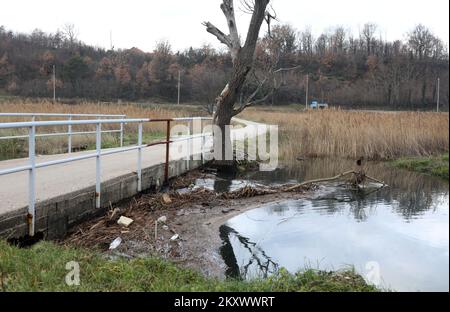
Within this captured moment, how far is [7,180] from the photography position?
602 centimetres

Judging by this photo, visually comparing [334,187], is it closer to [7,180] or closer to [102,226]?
[102,226]

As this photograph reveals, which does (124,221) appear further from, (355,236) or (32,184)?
(355,236)

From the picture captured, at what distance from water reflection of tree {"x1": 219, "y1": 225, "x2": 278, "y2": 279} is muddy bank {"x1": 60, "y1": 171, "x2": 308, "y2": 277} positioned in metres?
0.09

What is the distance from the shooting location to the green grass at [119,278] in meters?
3.13

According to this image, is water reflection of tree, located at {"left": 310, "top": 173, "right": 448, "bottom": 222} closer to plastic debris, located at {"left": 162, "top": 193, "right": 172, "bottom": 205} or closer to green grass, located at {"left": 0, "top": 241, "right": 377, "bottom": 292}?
plastic debris, located at {"left": 162, "top": 193, "right": 172, "bottom": 205}

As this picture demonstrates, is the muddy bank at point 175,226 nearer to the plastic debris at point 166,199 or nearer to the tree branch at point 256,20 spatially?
the plastic debris at point 166,199

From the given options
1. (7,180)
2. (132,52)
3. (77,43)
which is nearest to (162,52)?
(132,52)

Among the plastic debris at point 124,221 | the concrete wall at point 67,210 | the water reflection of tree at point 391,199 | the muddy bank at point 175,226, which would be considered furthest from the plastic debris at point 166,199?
the water reflection of tree at point 391,199

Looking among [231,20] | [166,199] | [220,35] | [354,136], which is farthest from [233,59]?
[166,199]

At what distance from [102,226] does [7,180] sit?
1.66 meters

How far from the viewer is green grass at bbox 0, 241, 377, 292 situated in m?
3.13

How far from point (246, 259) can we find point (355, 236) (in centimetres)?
156

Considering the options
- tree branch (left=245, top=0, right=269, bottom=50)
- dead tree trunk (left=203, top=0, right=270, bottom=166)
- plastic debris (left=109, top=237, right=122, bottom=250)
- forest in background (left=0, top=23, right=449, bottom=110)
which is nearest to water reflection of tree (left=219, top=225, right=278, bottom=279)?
plastic debris (left=109, top=237, right=122, bottom=250)

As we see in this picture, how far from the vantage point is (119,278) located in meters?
3.41
